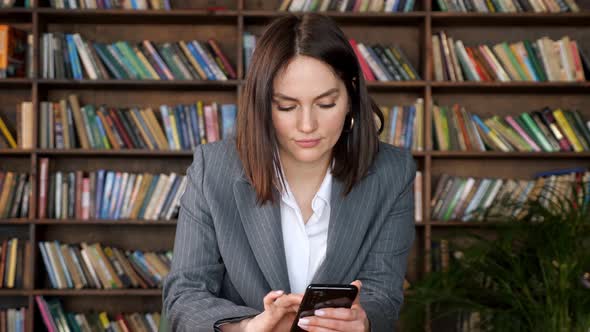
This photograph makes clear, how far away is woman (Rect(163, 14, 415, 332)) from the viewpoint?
1562mm

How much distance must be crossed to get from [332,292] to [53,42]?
2.90 meters

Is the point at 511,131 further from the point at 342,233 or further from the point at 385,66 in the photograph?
the point at 342,233

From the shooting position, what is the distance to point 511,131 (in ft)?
12.7

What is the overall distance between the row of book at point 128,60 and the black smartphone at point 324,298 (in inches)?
100

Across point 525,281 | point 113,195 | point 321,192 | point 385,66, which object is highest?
point 385,66

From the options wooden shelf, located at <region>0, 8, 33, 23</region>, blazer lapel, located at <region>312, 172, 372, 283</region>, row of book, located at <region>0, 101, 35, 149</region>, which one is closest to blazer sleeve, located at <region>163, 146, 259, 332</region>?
blazer lapel, located at <region>312, 172, 372, 283</region>

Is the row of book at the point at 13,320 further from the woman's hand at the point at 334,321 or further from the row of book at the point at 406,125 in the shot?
the woman's hand at the point at 334,321

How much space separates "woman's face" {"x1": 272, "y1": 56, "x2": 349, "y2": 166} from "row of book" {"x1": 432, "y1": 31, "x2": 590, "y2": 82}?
2.33 meters

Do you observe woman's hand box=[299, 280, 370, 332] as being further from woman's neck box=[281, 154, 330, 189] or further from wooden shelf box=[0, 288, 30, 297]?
wooden shelf box=[0, 288, 30, 297]

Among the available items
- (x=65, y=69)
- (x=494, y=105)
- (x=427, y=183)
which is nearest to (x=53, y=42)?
(x=65, y=69)

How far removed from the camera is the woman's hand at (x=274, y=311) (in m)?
1.37

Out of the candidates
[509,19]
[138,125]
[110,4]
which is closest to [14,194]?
[138,125]

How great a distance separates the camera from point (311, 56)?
1.56 m

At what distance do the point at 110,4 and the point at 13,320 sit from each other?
5.54 feet
